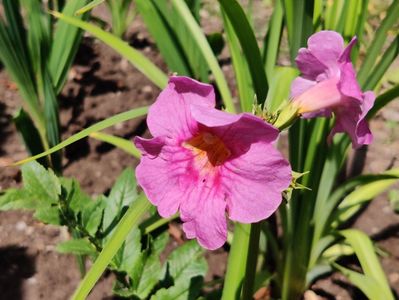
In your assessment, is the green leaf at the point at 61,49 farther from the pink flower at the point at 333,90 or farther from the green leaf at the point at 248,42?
the pink flower at the point at 333,90

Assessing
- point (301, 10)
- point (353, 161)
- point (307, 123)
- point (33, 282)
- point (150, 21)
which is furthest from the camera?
point (353, 161)

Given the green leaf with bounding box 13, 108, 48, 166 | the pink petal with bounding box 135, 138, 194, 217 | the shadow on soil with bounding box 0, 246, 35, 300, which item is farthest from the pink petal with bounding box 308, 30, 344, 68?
the shadow on soil with bounding box 0, 246, 35, 300

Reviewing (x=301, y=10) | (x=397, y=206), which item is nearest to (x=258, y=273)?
(x=397, y=206)

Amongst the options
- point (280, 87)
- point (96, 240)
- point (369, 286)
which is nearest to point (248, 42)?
point (280, 87)

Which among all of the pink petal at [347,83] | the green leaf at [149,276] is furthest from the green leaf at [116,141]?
the pink petal at [347,83]

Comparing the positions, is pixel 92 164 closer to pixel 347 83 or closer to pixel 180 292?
pixel 180 292

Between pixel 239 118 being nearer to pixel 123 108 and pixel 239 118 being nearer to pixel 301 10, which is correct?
pixel 301 10

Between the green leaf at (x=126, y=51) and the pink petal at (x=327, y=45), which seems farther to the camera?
the green leaf at (x=126, y=51)
